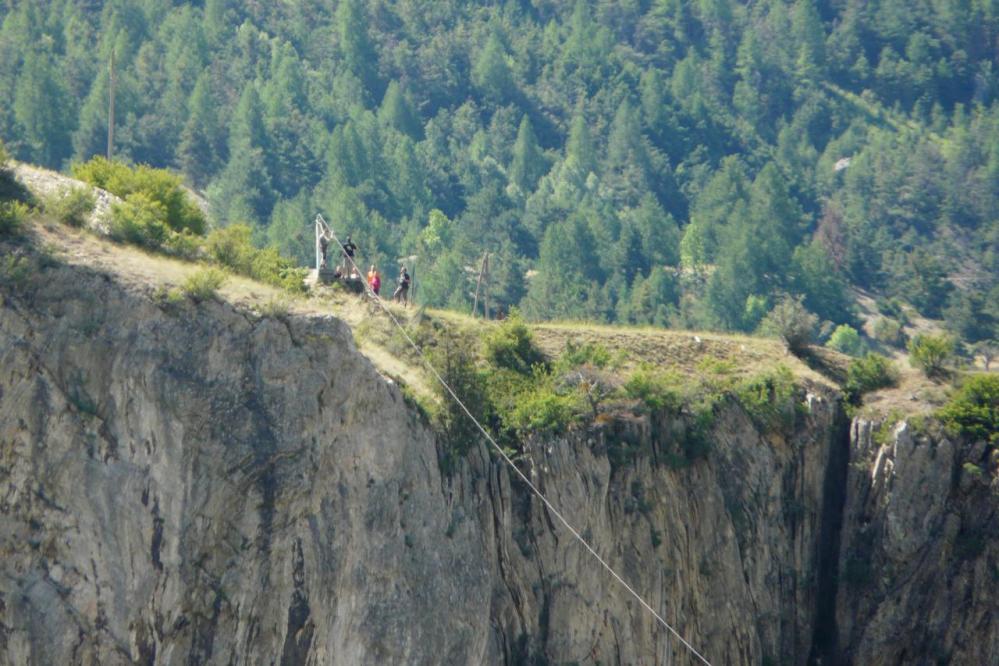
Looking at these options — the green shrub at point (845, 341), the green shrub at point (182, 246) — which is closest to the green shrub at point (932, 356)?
the green shrub at point (182, 246)

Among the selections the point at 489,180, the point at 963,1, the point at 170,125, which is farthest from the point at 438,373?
the point at 963,1

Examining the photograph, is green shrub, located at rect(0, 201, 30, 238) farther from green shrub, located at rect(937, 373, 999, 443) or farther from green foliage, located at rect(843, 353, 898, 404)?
green shrub, located at rect(937, 373, 999, 443)

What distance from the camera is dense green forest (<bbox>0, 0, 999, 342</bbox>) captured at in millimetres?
102938

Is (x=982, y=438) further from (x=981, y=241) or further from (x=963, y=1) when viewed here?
(x=963, y=1)

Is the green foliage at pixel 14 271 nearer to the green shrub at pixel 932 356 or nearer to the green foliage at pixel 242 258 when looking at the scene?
the green foliage at pixel 242 258

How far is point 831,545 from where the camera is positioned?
1951 inches

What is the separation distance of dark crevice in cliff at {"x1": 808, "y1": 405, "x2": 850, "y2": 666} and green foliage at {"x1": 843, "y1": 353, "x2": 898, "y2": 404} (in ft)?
2.67

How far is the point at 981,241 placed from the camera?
12356 centimetres

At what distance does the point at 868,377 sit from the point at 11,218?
75.6ft

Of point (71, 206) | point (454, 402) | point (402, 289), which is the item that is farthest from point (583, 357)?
point (71, 206)

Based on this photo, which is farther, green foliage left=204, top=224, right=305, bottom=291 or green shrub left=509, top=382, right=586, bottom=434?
green shrub left=509, top=382, right=586, bottom=434

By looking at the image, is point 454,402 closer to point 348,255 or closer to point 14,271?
point 348,255

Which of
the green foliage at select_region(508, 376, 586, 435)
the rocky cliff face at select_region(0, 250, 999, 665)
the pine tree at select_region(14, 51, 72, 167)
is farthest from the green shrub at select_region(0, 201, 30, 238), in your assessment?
the pine tree at select_region(14, 51, 72, 167)

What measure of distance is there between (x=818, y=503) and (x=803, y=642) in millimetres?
3472
